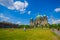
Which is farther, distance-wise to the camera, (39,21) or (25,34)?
(39,21)

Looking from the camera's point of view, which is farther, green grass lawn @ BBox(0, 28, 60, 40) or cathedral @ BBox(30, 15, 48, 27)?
cathedral @ BBox(30, 15, 48, 27)

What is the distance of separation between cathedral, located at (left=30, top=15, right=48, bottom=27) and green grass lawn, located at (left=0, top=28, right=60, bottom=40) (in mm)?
369

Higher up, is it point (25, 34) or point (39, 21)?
point (39, 21)

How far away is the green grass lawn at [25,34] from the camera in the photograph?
24.7 feet

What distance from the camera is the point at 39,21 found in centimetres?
911

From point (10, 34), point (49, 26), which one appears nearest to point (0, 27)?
point (10, 34)

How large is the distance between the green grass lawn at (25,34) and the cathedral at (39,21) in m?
0.37

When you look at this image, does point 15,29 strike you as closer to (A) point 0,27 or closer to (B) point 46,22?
(A) point 0,27

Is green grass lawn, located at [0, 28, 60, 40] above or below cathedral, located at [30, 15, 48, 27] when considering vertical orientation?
below

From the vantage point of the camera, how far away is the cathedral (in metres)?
8.67

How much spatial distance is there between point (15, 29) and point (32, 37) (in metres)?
1.32

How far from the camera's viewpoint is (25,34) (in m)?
8.07

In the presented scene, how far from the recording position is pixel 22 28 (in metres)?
8.90

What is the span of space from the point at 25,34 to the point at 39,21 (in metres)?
1.63
